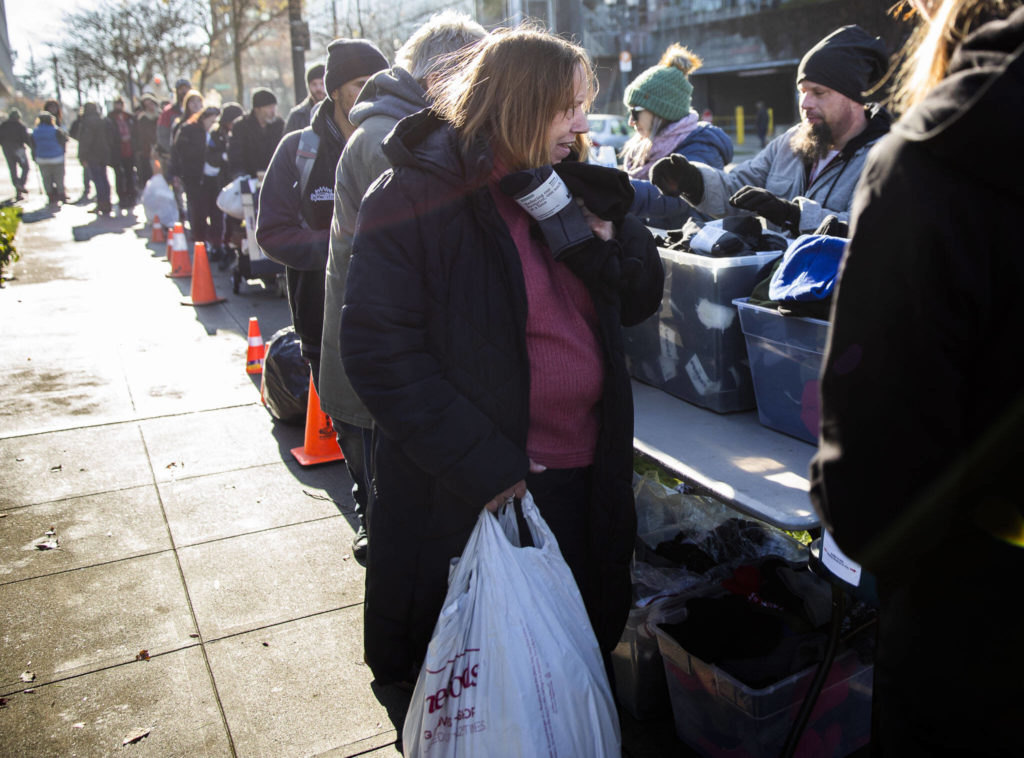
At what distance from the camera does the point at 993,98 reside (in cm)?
99

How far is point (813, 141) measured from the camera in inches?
132

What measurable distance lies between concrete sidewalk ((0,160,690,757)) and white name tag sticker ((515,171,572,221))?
→ 1.64 metres

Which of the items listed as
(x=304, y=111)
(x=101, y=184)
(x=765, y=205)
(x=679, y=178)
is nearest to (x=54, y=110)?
(x=101, y=184)

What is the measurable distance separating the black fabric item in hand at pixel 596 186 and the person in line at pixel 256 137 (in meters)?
7.65

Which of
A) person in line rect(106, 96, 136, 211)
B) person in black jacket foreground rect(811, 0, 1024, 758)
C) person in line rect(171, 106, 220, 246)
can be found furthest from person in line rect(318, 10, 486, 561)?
person in line rect(106, 96, 136, 211)

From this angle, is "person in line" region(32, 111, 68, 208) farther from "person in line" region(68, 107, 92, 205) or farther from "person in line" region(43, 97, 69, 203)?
"person in line" region(68, 107, 92, 205)

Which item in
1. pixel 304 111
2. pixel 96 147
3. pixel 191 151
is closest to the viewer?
pixel 304 111

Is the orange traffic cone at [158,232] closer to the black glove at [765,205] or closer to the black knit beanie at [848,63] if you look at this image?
the black knit beanie at [848,63]

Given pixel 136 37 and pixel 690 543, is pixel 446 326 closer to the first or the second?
pixel 690 543

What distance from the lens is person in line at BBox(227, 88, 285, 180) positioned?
9141 mm

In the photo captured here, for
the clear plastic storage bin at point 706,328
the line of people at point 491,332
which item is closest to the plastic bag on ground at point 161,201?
the clear plastic storage bin at point 706,328

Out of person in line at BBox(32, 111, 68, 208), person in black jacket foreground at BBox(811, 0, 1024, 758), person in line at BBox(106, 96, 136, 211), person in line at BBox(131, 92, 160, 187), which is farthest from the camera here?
person in line at BBox(32, 111, 68, 208)

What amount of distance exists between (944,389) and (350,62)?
2.93m

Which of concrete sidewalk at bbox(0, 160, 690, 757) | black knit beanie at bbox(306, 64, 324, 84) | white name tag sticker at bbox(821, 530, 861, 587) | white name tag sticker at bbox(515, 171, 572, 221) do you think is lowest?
concrete sidewalk at bbox(0, 160, 690, 757)
